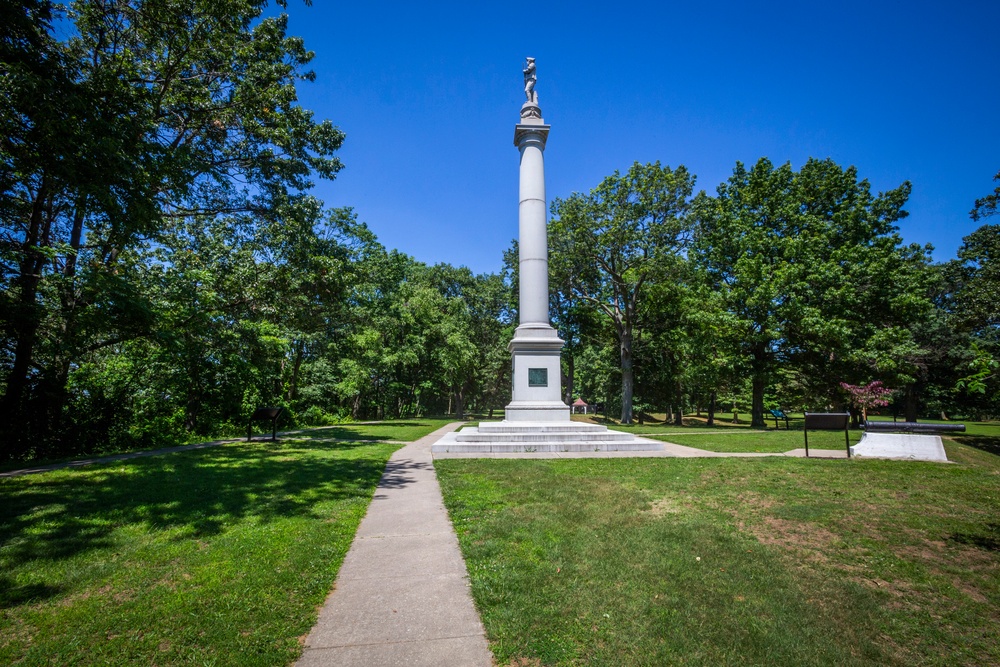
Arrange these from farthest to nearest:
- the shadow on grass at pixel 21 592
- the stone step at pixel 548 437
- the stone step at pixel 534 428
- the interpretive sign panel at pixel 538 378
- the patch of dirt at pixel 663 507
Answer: the interpretive sign panel at pixel 538 378 < the stone step at pixel 534 428 < the stone step at pixel 548 437 < the patch of dirt at pixel 663 507 < the shadow on grass at pixel 21 592

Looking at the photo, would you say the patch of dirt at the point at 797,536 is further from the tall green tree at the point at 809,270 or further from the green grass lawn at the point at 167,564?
the tall green tree at the point at 809,270

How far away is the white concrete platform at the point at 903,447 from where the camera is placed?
420 inches

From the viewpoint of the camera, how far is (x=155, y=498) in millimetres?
6551

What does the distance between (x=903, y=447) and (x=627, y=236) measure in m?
18.8

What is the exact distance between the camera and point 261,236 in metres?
17.4

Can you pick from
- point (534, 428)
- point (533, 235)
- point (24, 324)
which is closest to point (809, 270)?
point (533, 235)

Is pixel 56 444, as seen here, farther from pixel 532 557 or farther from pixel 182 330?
pixel 532 557

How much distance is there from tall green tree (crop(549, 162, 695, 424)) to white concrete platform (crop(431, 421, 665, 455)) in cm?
1528

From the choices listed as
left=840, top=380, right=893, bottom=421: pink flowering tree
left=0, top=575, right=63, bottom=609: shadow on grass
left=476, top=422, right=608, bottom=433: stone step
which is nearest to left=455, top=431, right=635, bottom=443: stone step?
left=476, top=422, right=608, bottom=433: stone step

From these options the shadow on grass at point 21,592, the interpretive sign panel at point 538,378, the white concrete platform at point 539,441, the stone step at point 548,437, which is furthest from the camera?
the interpretive sign panel at point 538,378

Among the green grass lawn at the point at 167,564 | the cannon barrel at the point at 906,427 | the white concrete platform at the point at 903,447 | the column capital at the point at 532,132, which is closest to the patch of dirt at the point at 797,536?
the green grass lawn at the point at 167,564

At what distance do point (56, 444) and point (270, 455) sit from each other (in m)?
6.51

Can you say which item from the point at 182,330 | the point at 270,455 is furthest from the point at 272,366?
the point at 270,455

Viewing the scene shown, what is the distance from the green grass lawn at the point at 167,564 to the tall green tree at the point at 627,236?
2297cm
